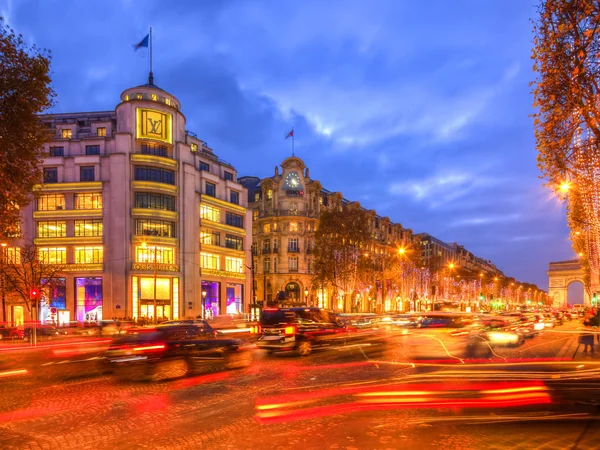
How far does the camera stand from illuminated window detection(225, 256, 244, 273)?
60925 mm

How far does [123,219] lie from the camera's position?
50219 mm

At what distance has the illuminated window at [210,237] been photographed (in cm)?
5693

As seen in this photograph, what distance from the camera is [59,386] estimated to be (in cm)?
1253

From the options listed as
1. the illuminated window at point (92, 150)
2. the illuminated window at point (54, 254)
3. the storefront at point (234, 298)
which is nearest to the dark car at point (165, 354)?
the illuminated window at point (54, 254)

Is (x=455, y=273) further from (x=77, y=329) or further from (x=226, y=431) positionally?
(x=226, y=431)

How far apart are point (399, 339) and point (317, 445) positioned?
19.3m

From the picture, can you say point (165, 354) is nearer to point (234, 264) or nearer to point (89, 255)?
point (89, 255)

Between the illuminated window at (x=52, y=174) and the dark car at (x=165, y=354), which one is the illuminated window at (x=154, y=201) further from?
the dark car at (x=165, y=354)

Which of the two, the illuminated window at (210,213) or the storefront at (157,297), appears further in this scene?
the illuminated window at (210,213)

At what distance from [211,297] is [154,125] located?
23.1 metres

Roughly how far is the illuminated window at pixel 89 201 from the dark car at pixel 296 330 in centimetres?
3926

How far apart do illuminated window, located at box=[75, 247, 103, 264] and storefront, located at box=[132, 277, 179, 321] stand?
16.9 feet

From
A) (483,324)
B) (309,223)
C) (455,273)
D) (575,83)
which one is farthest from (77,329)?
(455,273)

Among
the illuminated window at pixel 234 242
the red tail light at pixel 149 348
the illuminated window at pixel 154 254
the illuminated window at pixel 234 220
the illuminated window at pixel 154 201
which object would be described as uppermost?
the illuminated window at pixel 154 201
